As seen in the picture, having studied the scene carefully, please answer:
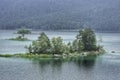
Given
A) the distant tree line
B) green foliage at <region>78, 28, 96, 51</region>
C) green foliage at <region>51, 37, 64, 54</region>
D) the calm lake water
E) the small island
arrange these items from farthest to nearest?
green foliage at <region>78, 28, 96, 51</region>
the distant tree line
green foliage at <region>51, 37, 64, 54</region>
the small island
the calm lake water

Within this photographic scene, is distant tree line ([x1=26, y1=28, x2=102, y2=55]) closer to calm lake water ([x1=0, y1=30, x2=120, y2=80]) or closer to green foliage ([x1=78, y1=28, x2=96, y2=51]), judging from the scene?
green foliage ([x1=78, y1=28, x2=96, y2=51])

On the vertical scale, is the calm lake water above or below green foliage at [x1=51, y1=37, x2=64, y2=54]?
below

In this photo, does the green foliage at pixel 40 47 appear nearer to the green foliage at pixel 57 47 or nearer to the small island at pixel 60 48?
the small island at pixel 60 48

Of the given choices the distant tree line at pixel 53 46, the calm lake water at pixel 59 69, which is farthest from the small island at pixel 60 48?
the calm lake water at pixel 59 69

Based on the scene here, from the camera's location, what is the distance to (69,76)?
80.3 meters

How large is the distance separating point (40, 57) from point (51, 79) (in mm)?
35720

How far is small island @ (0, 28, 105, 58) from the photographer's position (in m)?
116

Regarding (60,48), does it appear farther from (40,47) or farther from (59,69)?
(59,69)

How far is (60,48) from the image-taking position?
116562 mm

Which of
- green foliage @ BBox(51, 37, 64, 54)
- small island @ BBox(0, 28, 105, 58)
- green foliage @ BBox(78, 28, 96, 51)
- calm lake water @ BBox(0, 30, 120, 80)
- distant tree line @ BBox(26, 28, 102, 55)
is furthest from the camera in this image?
green foliage @ BBox(78, 28, 96, 51)

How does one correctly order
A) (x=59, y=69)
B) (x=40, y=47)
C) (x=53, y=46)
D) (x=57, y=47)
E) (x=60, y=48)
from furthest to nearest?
(x=40, y=47), (x=53, y=46), (x=60, y=48), (x=57, y=47), (x=59, y=69)

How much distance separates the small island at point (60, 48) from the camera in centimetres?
11563

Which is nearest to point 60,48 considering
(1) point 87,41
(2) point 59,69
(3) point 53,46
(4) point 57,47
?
(4) point 57,47

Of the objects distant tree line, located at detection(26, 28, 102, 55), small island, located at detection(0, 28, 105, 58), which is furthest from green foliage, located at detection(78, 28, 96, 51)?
distant tree line, located at detection(26, 28, 102, 55)
